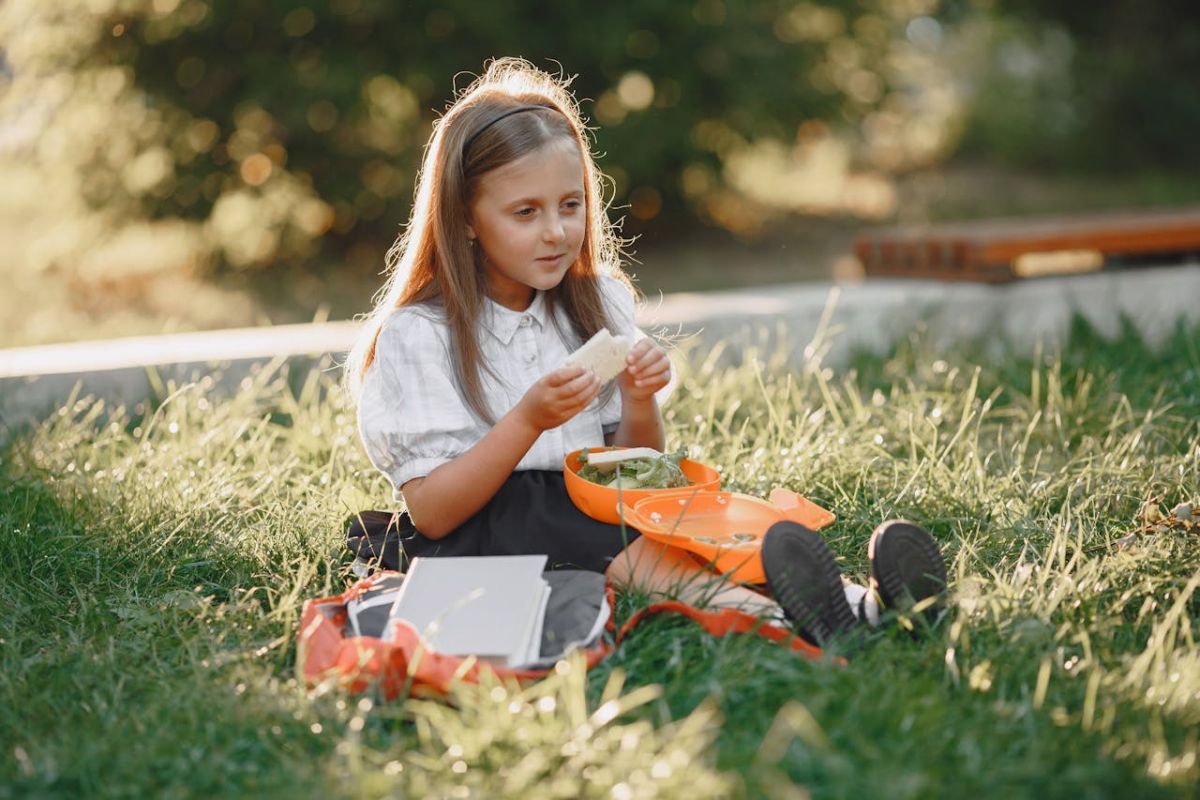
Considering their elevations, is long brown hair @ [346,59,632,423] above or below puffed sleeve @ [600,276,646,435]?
above

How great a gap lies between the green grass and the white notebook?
10 cm

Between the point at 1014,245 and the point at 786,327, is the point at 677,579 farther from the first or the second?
the point at 1014,245

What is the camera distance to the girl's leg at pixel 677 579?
2.14 meters

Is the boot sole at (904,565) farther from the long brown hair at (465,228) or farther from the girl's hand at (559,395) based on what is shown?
the long brown hair at (465,228)

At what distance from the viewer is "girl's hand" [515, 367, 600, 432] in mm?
2133

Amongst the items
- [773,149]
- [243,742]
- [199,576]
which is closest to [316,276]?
[773,149]

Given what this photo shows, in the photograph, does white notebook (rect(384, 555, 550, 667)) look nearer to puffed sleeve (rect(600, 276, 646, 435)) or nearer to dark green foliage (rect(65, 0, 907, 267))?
puffed sleeve (rect(600, 276, 646, 435))

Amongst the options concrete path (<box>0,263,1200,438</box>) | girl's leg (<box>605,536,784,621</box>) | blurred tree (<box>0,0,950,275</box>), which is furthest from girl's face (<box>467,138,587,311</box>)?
blurred tree (<box>0,0,950,275</box>)

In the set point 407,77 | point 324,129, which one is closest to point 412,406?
point 407,77

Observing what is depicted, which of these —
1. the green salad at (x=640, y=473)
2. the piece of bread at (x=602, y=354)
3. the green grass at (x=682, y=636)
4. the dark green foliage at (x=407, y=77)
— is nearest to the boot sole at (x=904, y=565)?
the green grass at (x=682, y=636)

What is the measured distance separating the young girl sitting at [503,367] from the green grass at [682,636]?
204mm

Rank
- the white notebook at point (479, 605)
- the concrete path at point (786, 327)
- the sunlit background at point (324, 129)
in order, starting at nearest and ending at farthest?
the white notebook at point (479, 605)
the concrete path at point (786, 327)
the sunlit background at point (324, 129)

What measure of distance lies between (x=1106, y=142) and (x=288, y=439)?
941cm

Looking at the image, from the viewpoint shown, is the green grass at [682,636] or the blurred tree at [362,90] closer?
the green grass at [682,636]
